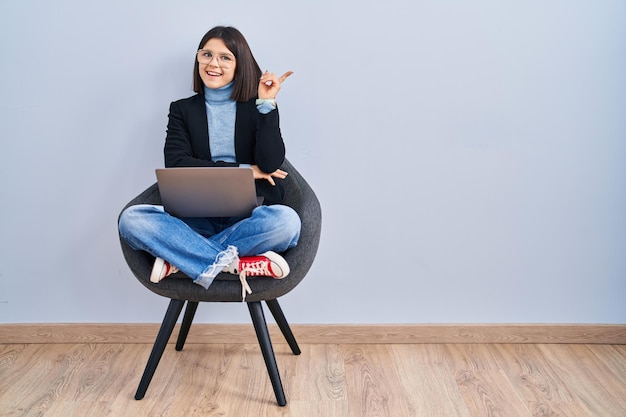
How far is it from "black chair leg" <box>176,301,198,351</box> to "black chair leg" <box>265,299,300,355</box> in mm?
269

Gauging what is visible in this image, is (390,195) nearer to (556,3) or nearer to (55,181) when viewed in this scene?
(556,3)

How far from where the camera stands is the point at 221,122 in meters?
2.25

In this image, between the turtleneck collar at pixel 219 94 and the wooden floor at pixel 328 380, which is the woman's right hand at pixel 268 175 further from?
the wooden floor at pixel 328 380

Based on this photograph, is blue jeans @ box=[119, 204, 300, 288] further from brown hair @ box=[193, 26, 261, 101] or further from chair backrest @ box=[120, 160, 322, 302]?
brown hair @ box=[193, 26, 261, 101]

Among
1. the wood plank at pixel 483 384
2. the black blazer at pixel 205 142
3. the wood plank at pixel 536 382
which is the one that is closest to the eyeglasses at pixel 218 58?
the black blazer at pixel 205 142

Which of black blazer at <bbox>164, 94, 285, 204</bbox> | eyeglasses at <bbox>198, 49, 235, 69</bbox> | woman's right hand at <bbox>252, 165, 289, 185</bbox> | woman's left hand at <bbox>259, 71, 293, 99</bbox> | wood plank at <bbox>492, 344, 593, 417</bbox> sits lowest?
wood plank at <bbox>492, 344, 593, 417</bbox>

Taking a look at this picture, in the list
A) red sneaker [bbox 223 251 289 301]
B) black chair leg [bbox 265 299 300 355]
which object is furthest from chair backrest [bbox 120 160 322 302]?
black chair leg [bbox 265 299 300 355]

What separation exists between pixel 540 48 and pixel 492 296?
0.85m

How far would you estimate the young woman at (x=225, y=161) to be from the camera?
1.91m

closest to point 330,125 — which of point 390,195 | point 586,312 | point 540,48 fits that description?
point 390,195

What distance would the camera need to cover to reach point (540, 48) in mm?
2314

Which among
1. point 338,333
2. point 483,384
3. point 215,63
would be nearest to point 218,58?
point 215,63

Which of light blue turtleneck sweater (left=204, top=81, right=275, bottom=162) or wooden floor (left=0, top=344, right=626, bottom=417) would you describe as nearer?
wooden floor (left=0, top=344, right=626, bottom=417)

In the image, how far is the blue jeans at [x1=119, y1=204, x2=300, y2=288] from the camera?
1.90 m
